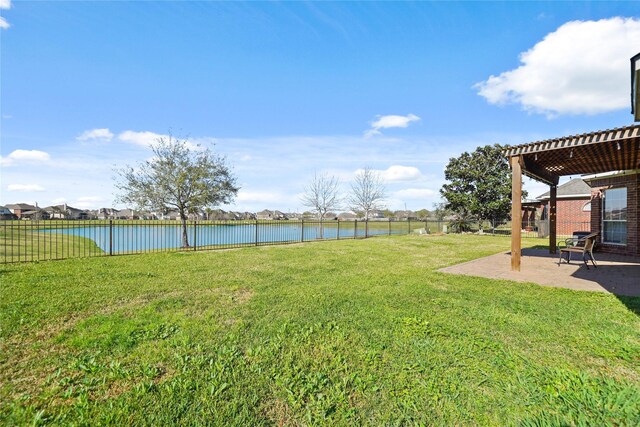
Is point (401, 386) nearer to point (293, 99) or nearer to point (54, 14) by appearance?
point (54, 14)

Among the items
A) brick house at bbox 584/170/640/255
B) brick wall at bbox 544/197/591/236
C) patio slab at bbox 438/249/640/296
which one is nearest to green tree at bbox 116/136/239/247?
patio slab at bbox 438/249/640/296

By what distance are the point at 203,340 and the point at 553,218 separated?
43.1ft

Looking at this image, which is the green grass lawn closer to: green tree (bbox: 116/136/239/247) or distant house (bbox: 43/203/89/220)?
green tree (bbox: 116/136/239/247)

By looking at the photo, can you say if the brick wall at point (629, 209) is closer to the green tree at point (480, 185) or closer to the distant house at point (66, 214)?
the green tree at point (480, 185)

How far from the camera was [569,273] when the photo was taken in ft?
22.6

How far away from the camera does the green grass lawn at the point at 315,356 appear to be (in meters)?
2.02

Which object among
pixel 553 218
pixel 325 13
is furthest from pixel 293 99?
pixel 553 218

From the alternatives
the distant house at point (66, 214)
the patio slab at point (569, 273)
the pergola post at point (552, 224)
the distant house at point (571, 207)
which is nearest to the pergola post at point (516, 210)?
the patio slab at point (569, 273)

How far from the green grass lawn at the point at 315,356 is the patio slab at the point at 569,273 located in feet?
2.64

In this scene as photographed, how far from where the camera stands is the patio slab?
5605 millimetres

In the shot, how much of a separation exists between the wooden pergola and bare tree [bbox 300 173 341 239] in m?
19.5

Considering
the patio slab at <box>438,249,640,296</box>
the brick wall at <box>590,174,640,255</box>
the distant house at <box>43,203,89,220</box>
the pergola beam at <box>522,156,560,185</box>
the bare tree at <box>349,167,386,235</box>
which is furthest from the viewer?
the distant house at <box>43,203,89,220</box>

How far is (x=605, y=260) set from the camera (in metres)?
9.02

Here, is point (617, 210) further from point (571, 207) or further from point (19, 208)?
point (19, 208)
